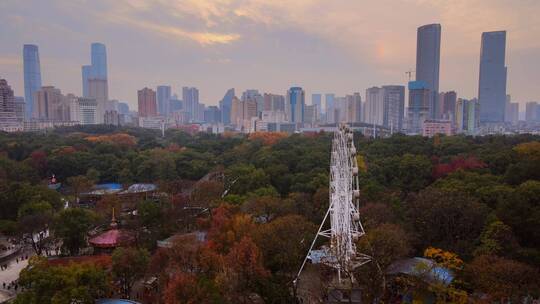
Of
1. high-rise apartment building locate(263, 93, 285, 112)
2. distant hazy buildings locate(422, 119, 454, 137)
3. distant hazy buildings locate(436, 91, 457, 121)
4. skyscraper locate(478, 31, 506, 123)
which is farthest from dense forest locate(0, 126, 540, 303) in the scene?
skyscraper locate(478, 31, 506, 123)

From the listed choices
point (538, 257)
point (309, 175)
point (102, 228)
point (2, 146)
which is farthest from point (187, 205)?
point (2, 146)

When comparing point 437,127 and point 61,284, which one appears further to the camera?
point 437,127

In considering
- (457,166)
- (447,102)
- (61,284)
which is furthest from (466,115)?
(61,284)

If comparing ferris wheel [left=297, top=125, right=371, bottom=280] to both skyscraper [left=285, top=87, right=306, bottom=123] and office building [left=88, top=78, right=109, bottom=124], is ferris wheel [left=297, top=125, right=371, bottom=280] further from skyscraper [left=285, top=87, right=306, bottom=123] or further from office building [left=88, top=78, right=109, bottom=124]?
office building [left=88, top=78, right=109, bottom=124]

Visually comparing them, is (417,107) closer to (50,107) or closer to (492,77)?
(492,77)

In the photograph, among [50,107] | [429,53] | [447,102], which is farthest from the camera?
[429,53]

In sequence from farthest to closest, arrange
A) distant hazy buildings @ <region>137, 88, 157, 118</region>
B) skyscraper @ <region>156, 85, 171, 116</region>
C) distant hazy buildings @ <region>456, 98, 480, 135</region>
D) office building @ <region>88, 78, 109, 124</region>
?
skyscraper @ <region>156, 85, 171, 116</region>
office building @ <region>88, 78, 109, 124</region>
distant hazy buildings @ <region>137, 88, 157, 118</region>
distant hazy buildings @ <region>456, 98, 480, 135</region>
